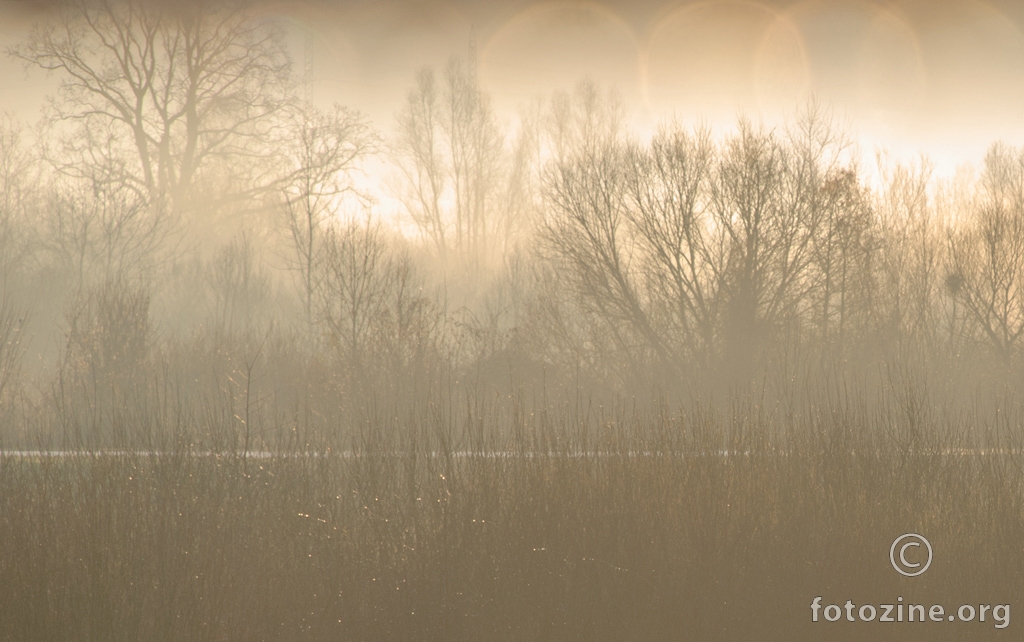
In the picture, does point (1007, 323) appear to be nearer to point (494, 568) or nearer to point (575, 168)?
point (575, 168)

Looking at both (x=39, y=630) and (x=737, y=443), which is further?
(x=737, y=443)

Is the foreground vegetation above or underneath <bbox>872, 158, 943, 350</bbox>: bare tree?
underneath

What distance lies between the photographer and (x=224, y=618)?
24.5 feet

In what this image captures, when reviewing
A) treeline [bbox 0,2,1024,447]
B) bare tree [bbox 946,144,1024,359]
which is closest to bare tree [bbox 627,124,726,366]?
treeline [bbox 0,2,1024,447]

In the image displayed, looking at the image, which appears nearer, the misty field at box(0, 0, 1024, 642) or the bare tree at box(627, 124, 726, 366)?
the misty field at box(0, 0, 1024, 642)

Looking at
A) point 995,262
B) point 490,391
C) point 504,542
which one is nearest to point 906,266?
point 995,262

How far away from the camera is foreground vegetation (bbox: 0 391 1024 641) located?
7.47m

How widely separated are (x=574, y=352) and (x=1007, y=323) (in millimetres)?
14301

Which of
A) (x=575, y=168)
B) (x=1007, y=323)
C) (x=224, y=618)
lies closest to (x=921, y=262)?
(x=1007, y=323)

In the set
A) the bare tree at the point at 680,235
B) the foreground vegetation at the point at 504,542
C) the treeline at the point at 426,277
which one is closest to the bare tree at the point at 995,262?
the treeline at the point at 426,277

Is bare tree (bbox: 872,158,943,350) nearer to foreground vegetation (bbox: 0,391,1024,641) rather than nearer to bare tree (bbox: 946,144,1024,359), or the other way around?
bare tree (bbox: 946,144,1024,359)

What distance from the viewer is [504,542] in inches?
328

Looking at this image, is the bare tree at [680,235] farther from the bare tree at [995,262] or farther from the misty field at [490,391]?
the bare tree at [995,262]

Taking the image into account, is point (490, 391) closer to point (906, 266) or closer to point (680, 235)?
point (680, 235)
